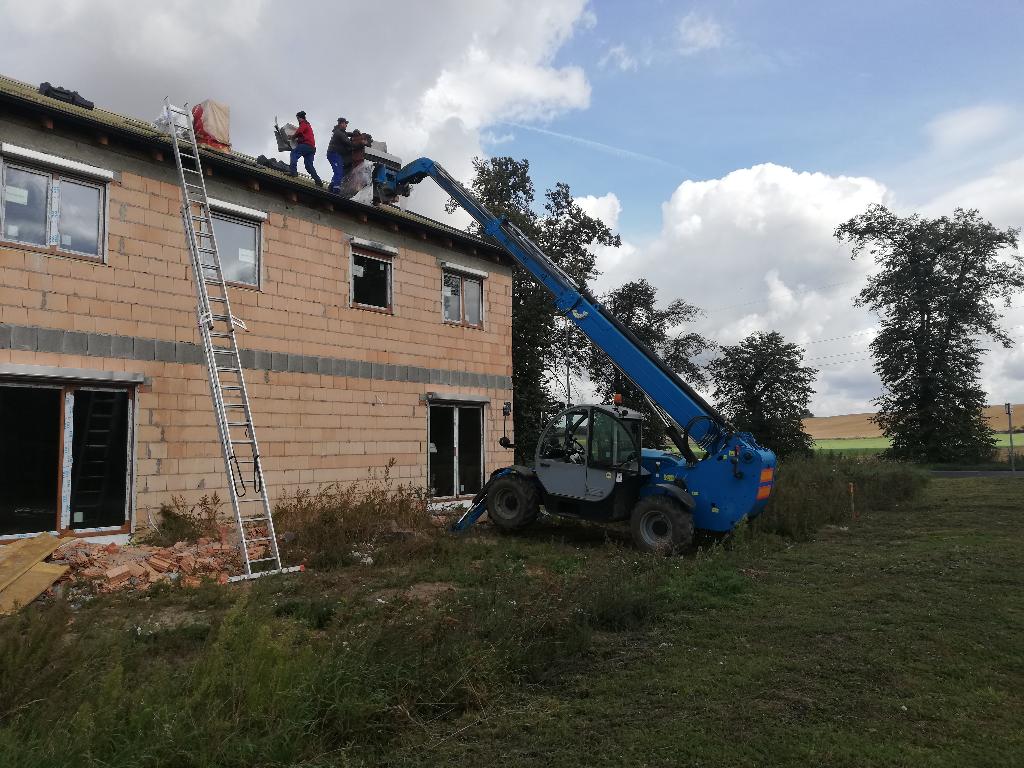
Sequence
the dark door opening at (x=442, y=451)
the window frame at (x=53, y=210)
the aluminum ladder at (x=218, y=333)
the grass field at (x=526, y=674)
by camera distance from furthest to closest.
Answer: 1. the dark door opening at (x=442, y=451)
2. the aluminum ladder at (x=218, y=333)
3. the window frame at (x=53, y=210)
4. the grass field at (x=526, y=674)

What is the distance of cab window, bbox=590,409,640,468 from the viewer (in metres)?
9.79

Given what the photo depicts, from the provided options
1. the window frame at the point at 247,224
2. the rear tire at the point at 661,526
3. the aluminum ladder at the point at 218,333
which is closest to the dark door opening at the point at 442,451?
the aluminum ladder at the point at 218,333

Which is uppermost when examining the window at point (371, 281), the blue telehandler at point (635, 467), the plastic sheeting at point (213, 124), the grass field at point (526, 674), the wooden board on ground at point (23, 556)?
the plastic sheeting at point (213, 124)

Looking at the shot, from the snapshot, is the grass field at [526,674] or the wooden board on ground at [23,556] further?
the wooden board on ground at [23,556]

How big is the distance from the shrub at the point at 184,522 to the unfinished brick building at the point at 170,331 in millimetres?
153

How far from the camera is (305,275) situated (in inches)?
447

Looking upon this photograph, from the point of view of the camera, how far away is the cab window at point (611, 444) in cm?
979

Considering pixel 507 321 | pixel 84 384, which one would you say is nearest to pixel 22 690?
pixel 84 384

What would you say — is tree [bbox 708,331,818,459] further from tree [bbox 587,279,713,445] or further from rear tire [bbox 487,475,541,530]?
rear tire [bbox 487,475,541,530]

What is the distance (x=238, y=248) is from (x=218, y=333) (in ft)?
5.54

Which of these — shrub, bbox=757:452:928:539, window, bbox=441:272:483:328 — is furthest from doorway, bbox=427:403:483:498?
shrub, bbox=757:452:928:539

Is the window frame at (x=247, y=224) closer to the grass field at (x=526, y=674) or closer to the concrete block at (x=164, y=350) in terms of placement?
the concrete block at (x=164, y=350)

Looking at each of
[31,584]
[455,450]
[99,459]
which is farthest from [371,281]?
[31,584]

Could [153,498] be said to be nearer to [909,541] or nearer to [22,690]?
[22,690]
